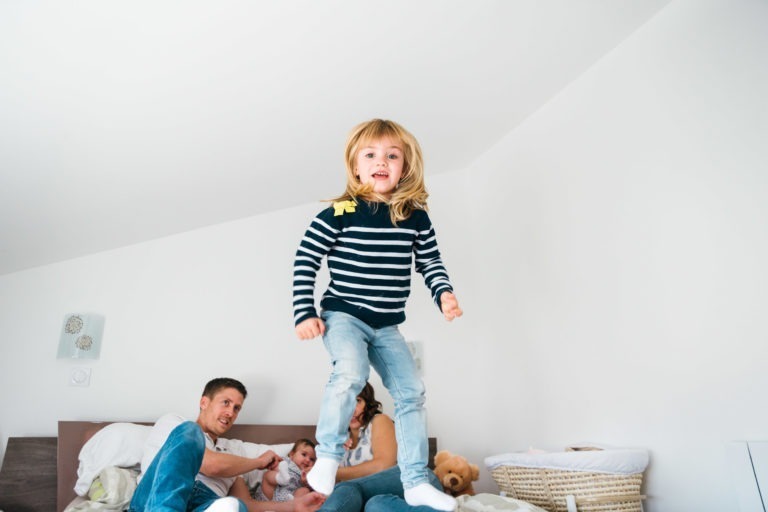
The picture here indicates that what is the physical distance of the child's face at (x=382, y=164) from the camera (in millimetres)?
1700

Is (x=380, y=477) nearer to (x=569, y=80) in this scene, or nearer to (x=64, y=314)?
(x=64, y=314)

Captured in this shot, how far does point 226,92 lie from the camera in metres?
2.11

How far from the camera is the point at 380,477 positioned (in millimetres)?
1996

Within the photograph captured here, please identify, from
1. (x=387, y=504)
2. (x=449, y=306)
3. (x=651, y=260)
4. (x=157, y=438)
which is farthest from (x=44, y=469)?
(x=651, y=260)

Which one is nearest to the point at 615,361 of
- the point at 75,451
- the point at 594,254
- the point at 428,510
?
the point at 594,254

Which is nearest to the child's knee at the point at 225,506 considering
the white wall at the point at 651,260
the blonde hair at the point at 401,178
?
the blonde hair at the point at 401,178

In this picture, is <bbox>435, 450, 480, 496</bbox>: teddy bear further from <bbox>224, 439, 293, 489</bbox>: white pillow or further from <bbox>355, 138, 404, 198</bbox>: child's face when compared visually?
<bbox>355, 138, 404, 198</bbox>: child's face

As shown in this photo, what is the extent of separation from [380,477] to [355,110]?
155 centimetres

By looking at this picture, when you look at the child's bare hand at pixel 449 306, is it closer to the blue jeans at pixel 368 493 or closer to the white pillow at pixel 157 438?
the blue jeans at pixel 368 493

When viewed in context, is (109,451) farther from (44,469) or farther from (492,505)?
(492,505)

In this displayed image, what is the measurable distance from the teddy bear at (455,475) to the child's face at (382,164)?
53.6 inches

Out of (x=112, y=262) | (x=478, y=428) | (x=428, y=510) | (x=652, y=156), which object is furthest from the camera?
(x=478, y=428)

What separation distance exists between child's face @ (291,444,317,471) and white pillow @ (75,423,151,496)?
2.10 ft

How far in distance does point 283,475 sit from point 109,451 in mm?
736
